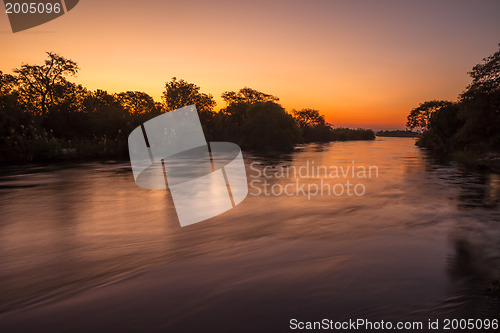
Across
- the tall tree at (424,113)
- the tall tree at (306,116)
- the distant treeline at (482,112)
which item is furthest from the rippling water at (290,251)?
the tall tree at (306,116)

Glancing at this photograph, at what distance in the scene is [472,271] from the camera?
6.71 m

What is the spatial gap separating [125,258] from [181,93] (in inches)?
3402

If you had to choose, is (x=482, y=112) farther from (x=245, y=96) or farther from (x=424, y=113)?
(x=245, y=96)

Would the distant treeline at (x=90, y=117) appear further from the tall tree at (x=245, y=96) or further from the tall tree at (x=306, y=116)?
the tall tree at (x=306, y=116)

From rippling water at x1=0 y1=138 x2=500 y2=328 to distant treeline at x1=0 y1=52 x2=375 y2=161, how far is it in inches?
1168

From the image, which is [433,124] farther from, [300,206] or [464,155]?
A: [300,206]

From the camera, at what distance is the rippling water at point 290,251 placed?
564cm

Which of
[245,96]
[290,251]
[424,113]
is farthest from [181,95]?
[290,251]

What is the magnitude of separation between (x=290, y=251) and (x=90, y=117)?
56.1 metres

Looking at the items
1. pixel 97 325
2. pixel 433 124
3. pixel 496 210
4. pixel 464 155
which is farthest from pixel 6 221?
pixel 433 124

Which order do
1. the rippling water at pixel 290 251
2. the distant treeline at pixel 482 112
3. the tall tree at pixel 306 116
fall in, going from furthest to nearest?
the tall tree at pixel 306 116, the distant treeline at pixel 482 112, the rippling water at pixel 290 251

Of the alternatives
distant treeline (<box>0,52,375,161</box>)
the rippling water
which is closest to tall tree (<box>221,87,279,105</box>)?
distant treeline (<box>0,52,375,161</box>)

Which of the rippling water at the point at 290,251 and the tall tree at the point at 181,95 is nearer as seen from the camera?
the rippling water at the point at 290,251

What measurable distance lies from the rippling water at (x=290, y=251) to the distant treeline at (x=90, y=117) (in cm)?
2966
